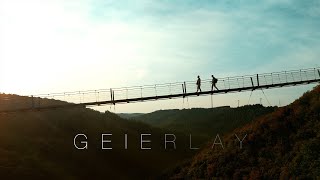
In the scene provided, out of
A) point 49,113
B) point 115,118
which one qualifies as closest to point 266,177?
point 49,113

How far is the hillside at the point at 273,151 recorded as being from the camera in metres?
30.2

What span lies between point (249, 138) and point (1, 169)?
23684mm

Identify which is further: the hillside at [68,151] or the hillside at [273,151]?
the hillside at [68,151]

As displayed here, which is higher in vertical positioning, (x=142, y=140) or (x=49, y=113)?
(x=49, y=113)

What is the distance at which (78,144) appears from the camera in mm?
70250

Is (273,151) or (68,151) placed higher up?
(273,151)

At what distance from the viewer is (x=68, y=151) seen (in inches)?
2394

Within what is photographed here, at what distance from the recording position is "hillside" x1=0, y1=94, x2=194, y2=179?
48184 millimetres

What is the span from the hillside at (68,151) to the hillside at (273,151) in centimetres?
1683

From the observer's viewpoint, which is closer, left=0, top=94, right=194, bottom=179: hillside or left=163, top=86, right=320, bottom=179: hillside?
left=163, top=86, right=320, bottom=179: hillside

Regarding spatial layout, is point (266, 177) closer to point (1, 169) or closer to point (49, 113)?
point (1, 169)

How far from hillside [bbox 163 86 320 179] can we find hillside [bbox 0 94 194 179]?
16833 mm

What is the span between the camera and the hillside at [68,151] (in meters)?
48.2

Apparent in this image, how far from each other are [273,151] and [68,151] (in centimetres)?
3526
